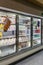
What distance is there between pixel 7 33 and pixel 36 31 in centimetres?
302

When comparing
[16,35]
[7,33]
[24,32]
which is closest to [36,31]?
[24,32]

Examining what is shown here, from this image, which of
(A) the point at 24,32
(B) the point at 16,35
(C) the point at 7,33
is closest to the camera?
(C) the point at 7,33

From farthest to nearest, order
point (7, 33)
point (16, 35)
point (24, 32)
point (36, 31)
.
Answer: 1. point (36, 31)
2. point (24, 32)
3. point (16, 35)
4. point (7, 33)

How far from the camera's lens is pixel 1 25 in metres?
5.30

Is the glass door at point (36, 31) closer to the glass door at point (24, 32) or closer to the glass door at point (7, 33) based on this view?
the glass door at point (24, 32)

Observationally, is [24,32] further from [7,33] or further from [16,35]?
[7,33]

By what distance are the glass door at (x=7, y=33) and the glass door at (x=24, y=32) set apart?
51 centimetres

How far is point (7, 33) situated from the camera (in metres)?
5.67

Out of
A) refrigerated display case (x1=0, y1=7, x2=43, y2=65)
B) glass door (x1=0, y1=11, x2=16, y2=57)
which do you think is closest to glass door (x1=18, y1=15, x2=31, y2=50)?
refrigerated display case (x1=0, y1=7, x2=43, y2=65)

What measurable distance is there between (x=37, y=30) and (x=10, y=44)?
2.89 m

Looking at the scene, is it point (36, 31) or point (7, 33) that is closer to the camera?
point (7, 33)

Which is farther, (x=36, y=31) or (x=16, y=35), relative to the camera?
(x=36, y=31)

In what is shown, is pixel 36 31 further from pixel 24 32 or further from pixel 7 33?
pixel 7 33

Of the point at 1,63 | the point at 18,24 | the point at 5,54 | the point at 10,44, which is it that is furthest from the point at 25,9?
the point at 1,63
